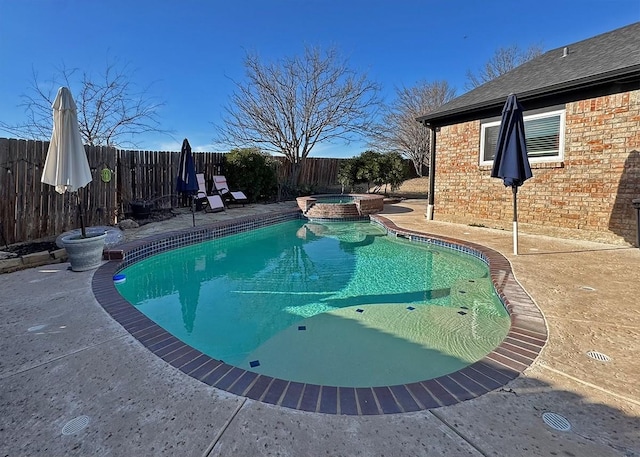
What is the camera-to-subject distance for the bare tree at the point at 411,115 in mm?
23234

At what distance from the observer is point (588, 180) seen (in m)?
6.65

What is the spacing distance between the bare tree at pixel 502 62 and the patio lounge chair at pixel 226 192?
19592 millimetres

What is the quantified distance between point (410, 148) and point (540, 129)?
655 inches

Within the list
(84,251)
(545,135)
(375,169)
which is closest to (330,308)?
(84,251)

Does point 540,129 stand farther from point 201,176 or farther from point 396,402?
point 201,176

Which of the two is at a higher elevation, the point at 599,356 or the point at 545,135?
the point at 545,135

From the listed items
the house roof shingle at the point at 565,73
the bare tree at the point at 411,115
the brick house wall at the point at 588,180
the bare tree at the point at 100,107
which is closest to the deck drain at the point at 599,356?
the brick house wall at the point at 588,180

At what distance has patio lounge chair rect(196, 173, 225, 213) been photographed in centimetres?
1173

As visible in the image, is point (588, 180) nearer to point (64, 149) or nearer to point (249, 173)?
point (64, 149)

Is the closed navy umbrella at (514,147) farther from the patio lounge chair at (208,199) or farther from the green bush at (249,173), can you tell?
the green bush at (249,173)

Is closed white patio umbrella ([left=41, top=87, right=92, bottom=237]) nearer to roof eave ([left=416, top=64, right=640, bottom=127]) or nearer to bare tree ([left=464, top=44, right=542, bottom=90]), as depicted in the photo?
roof eave ([left=416, top=64, right=640, bottom=127])

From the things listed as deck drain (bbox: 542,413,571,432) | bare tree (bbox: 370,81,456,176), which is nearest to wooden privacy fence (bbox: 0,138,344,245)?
deck drain (bbox: 542,413,571,432)

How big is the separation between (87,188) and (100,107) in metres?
→ 6.91

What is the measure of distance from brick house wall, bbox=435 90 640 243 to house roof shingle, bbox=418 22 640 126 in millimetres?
500
